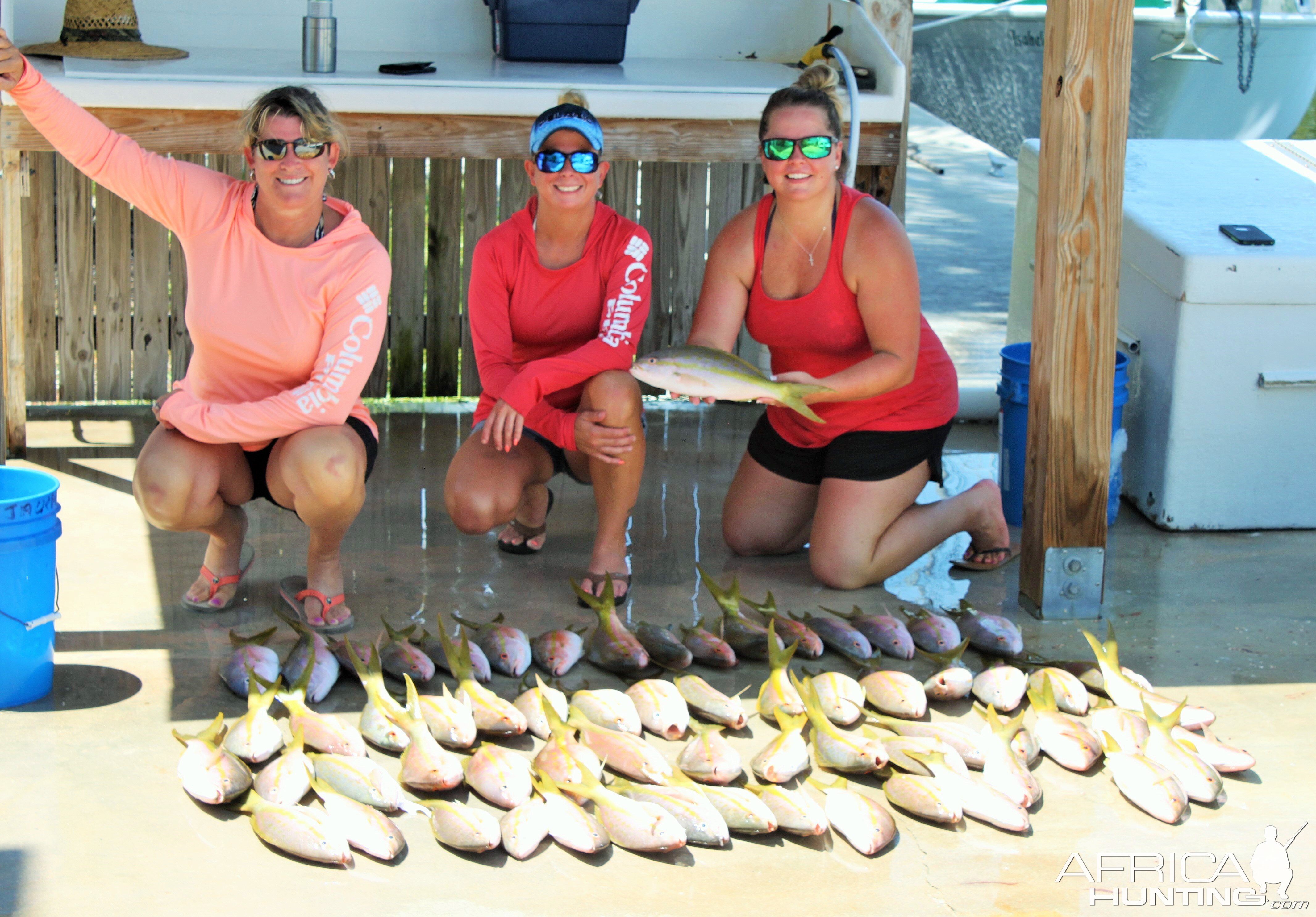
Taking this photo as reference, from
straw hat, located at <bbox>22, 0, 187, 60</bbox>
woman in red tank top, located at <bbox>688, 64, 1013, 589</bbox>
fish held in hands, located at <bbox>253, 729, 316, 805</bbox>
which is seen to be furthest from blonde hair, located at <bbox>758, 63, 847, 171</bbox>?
straw hat, located at <bbox>22, 0, 187, 60</bbox>

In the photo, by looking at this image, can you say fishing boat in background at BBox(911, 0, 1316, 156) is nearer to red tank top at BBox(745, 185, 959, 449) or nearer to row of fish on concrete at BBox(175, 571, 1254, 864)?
red tank top at BBox(745, 185, 959, 449)

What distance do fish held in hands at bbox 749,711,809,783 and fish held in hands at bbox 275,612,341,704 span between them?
1.00m

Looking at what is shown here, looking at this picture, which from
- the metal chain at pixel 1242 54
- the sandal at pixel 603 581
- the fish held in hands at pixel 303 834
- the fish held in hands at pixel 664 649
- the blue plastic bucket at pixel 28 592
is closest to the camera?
the fish held in hands at pixel 303 834

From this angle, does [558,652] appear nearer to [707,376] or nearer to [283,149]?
[707,376]

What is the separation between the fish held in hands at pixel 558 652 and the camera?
10.7 ft

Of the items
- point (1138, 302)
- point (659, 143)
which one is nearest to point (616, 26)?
point (659, 143)

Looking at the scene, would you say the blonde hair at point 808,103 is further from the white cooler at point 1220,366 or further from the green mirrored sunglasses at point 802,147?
the white cooler at point 1220,366

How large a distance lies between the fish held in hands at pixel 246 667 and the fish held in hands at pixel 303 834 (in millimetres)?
558

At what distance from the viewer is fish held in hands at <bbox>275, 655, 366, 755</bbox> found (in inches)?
110

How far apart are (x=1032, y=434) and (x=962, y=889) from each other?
155 centimetres

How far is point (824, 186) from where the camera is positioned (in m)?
3.57

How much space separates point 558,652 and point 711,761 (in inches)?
24.3

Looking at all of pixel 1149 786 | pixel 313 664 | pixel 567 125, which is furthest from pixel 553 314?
pixel 1149 786

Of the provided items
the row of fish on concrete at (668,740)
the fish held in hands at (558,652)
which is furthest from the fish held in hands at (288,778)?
the fish held in hands at (558,652)
